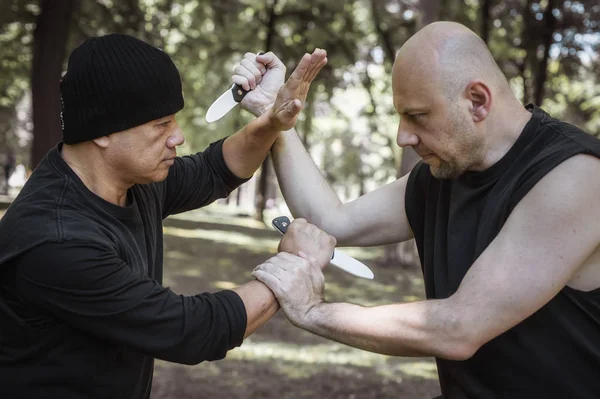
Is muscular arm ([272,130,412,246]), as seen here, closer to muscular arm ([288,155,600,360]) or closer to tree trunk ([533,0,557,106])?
muscular arm ([288,155,600,360])

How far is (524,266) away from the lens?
2.33 metres

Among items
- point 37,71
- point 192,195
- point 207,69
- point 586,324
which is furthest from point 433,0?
point 586,324

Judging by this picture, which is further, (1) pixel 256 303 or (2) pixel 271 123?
(2) pixel 271 123

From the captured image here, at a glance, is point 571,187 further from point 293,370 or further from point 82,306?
point 293,370

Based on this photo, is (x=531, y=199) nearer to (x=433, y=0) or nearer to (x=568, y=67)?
(x=433, y=0)

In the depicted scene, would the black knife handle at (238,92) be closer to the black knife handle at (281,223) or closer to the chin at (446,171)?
the black knife handle at (281,223)

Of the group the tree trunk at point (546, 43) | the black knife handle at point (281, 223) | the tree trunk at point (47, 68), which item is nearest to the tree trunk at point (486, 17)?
the tree trunk at point (546, 43)

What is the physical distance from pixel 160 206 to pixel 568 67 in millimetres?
16370

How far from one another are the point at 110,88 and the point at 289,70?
1512 cm

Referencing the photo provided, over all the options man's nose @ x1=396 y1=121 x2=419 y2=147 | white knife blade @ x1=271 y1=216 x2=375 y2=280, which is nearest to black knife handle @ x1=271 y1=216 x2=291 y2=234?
white knife blade @ x1=271 y1=216 x2=375 y2=280

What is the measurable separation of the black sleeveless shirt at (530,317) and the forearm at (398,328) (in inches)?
8.9

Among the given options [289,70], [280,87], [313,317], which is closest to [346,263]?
[313,317]

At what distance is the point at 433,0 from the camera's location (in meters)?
12.0

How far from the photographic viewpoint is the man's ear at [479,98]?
101 inches
